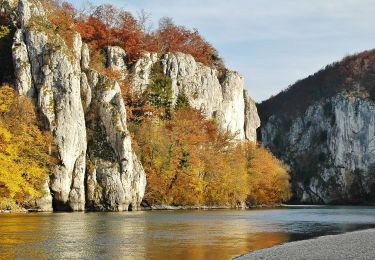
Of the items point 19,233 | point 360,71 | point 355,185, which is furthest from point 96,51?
point 360,71

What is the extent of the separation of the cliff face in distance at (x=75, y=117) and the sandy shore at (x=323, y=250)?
47290mm

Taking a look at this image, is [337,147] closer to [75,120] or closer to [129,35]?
[129,35]

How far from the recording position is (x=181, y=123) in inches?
3841

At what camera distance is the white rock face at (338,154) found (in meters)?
164

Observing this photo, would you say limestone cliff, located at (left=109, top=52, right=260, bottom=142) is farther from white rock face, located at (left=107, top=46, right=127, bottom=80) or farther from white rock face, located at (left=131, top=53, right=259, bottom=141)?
white rock face, located at (left=107, top=46, right=127, bottom=80)

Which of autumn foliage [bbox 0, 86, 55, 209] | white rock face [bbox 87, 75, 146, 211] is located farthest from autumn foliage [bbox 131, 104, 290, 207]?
autumn foliage [bbox 0, 86, 55, 209]

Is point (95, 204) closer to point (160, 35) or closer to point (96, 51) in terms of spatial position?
point (96, 51)

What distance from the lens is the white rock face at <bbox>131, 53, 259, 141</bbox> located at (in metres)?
108

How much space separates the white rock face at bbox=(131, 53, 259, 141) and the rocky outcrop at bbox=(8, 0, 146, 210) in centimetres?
2266

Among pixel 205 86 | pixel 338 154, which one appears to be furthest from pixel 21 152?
pixel 338 154

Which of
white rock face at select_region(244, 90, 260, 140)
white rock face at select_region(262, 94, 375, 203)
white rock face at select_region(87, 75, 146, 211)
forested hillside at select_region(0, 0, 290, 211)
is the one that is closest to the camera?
forested hillside at select_region(0, 0, 290, 211)

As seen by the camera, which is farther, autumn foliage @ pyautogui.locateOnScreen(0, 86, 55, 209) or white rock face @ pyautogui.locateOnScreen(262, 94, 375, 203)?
white rock face @ pyautogui.locateOnScreen(262, 94, 375, 203)

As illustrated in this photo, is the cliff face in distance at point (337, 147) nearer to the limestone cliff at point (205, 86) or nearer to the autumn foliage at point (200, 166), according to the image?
the limestone cliff at point (205, 86)

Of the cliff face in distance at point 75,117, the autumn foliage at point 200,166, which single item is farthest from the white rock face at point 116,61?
the cliff face in distance at point 75,117
